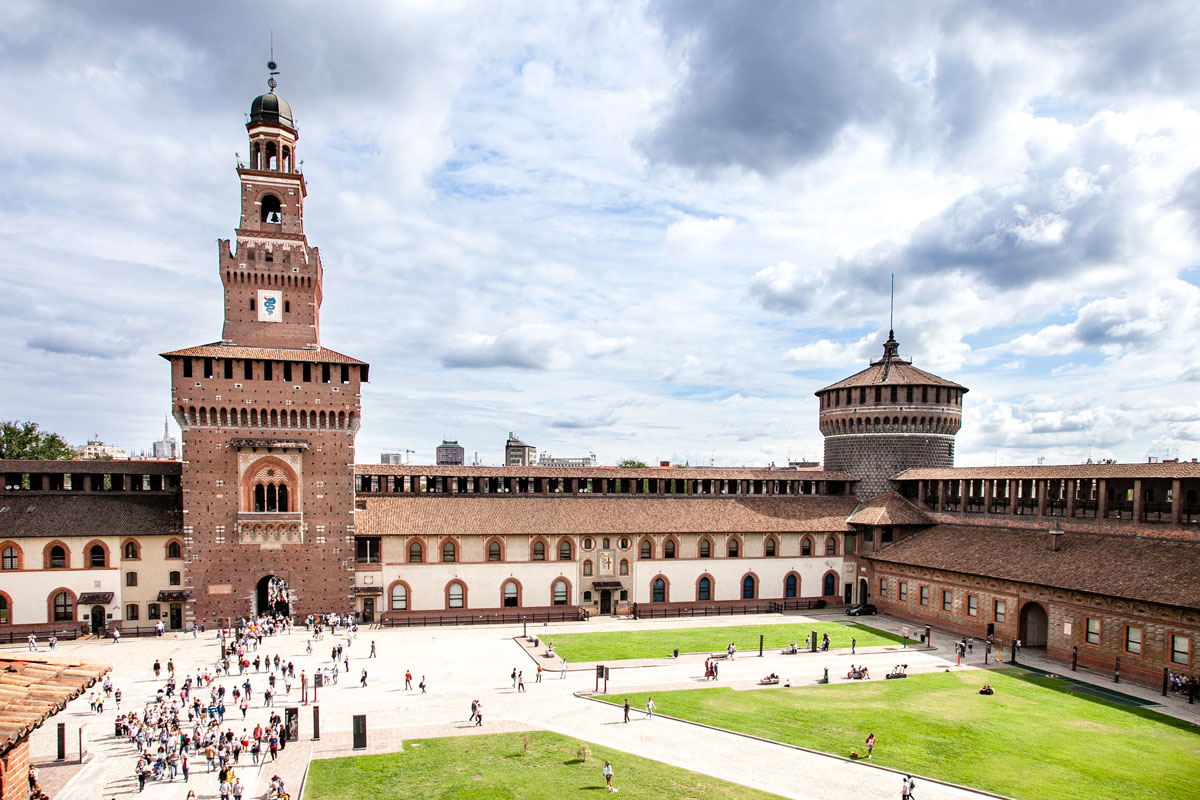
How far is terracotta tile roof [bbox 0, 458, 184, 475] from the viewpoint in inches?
1800

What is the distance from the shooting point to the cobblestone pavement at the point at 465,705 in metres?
24.5

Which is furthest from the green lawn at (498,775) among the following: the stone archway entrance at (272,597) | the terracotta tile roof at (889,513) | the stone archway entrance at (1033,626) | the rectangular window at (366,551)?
the terracotta tile roof at (889,513)

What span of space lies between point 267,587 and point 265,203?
1081 inches

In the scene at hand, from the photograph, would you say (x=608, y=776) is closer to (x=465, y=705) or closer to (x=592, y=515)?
(x=465, y=705)

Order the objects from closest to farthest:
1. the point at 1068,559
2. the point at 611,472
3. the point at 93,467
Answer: the point at 1068,559 < the point at 93,467 < the point at 611,472

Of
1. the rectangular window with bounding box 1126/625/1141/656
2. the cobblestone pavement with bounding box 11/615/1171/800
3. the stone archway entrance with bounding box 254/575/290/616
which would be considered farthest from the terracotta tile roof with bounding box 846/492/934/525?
the stone archway entrance with bounding box 254/575/290/616

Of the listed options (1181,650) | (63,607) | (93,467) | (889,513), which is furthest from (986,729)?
(93,467)

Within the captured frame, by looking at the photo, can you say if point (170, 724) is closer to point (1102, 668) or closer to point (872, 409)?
point (1102, 668)

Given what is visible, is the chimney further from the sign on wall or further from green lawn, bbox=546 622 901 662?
the sign on wall

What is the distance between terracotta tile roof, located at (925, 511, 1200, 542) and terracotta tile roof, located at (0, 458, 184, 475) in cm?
5437

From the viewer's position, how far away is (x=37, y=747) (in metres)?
27.0

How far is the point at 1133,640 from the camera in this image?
35906mm

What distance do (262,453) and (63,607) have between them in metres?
14.7

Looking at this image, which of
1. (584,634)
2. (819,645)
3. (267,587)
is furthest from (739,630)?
(267,587)
